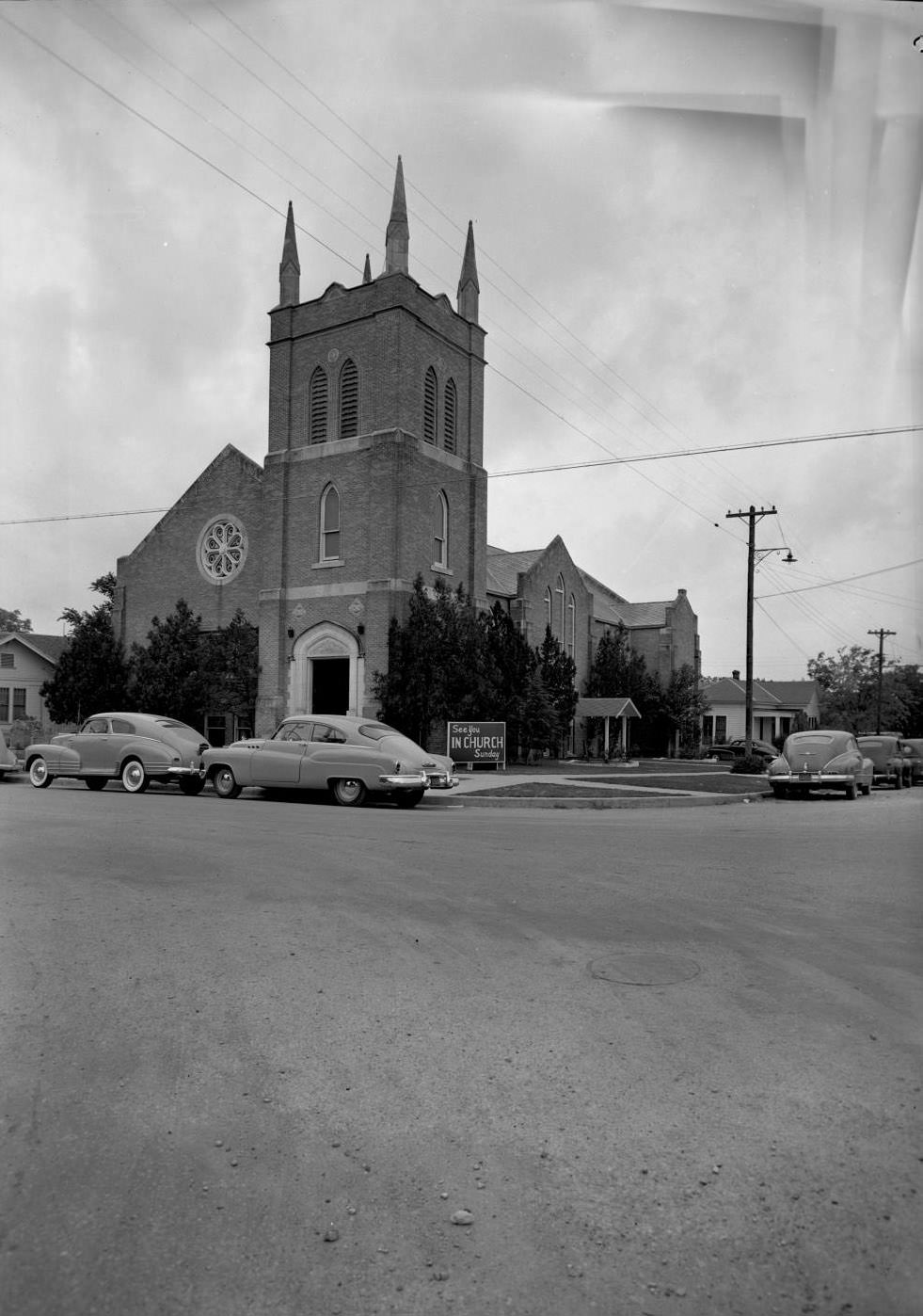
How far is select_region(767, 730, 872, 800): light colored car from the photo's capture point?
2255 cm

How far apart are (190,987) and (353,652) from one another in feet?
78.9

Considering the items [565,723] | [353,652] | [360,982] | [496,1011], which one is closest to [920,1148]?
[496,1011]

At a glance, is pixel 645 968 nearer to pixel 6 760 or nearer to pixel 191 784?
pixel 191 784

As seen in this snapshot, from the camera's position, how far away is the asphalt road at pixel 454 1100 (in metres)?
2.74

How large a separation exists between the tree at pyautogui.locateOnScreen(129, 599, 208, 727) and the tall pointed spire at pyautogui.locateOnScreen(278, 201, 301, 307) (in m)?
11.0

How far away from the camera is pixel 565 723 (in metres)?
38.4

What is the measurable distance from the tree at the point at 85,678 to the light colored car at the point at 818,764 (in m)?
22.5

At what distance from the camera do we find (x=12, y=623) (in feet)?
22.6

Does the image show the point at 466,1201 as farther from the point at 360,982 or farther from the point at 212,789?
the point at 212,789

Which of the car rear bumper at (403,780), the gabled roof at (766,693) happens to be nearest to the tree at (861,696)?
the gabled roof at (766,693)

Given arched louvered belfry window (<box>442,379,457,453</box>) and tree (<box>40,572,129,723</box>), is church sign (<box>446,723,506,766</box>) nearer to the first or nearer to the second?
arched louvered belfry window (<box>442,379,457,453</box>)

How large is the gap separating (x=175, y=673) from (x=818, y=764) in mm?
20408

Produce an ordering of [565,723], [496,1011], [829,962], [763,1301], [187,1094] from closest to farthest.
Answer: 1. [763,1301]
2. [187,1094]
3. [496,1011]
4. [829,962]
5. [565,723]

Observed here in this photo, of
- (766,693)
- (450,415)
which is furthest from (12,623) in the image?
(766,693)
